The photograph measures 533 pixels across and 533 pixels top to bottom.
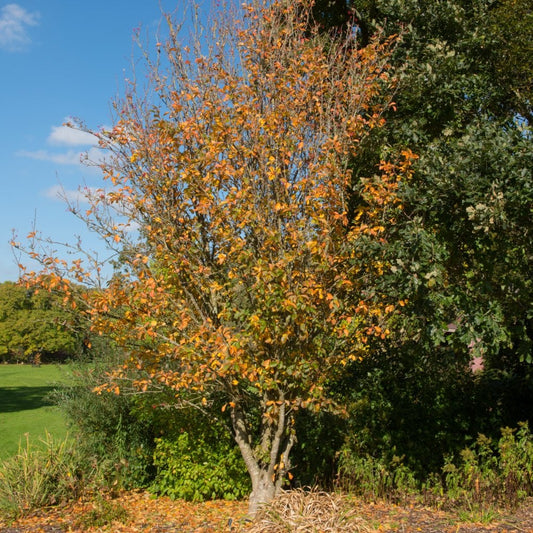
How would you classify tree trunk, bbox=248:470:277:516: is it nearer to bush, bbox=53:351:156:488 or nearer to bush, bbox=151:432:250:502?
bush, bbox=151:432:250:502

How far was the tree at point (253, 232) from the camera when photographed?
4941 millimetres

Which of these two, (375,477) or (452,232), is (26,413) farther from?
(452,232)

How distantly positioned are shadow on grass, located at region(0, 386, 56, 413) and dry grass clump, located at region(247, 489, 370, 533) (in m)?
13.2

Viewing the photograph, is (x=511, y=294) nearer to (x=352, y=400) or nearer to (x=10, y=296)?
(x=352, y=400)

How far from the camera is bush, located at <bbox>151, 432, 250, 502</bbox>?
21.7 feet

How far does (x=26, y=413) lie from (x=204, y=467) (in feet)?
42.2

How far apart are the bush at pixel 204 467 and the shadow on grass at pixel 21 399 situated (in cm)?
1114

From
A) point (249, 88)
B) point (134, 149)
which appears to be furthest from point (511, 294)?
point (134, 149)

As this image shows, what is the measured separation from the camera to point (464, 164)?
4695 millimetres

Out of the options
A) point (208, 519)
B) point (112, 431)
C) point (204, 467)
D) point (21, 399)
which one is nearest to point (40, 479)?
point (112, 431)

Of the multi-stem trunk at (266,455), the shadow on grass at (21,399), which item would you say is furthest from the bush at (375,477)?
the shadow on grass at (21,399)

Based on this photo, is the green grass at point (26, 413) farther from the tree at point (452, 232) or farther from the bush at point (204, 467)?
the tree at point (452, 232)

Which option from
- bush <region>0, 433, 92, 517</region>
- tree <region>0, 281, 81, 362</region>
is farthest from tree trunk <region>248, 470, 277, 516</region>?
tree <region>0, 281, 81, 362</region>

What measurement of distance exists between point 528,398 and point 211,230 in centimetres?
541
